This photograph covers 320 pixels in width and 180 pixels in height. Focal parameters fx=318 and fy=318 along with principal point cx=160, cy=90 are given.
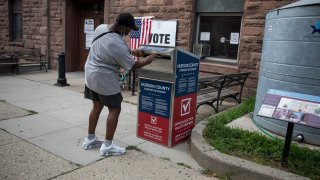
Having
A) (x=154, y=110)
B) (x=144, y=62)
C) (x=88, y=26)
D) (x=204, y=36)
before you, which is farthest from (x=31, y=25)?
(x=144, y=62)

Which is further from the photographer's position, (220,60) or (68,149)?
(220,60)

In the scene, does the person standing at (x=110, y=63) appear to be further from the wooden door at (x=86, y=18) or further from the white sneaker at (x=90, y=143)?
the wooden door at (x=86, y=18)

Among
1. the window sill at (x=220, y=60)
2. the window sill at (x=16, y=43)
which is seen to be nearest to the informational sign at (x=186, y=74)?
the window sill at (x=220, y=60)

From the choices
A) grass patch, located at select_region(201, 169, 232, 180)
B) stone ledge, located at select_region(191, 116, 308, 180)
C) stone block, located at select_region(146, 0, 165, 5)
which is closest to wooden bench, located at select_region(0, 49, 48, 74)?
stone block, located at select_region(146, 0, 165, 5)

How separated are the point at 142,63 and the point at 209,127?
1.48 meters

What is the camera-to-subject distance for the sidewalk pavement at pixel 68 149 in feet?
12.1

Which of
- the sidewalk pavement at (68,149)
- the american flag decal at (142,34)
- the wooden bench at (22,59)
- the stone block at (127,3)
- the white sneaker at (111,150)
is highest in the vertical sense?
the stone block at (127,3)

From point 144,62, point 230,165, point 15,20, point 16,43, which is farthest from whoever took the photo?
point 15,20

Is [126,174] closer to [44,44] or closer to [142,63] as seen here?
[142,63]

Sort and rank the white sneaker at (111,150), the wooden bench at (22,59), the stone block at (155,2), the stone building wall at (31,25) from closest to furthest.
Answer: the white sneaker at (111,150), the stone block at (155,2), the wooden bench at (22,59), the stone building wall at (31,25)

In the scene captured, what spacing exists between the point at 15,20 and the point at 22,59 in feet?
7.54

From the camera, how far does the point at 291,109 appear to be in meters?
3.38

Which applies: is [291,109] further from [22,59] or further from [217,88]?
[22,59]

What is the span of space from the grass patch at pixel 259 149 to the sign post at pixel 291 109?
0.18 metres
